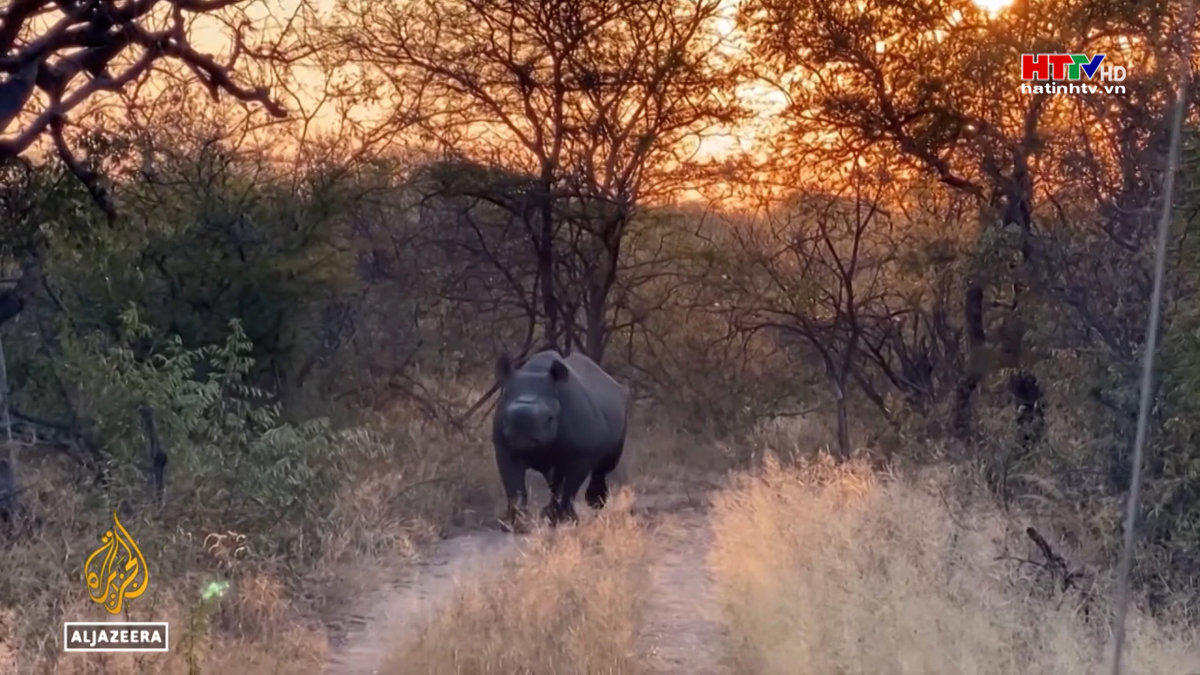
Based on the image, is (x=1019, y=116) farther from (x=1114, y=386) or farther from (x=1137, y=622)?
(x=1137, y=622)

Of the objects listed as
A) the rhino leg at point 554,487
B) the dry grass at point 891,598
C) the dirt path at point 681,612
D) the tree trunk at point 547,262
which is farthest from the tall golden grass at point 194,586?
the tree trunk at point 547,262

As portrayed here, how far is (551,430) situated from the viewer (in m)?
11.5

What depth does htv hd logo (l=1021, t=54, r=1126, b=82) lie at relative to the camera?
29.3 ft

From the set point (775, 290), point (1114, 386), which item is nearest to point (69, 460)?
point (1114, 386)

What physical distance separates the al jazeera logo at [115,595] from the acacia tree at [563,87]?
320 inches

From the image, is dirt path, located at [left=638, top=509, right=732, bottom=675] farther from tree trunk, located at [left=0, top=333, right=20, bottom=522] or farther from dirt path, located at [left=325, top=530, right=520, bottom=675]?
tree trunk, located at [left=0, top=333, right=20, bottom=522]

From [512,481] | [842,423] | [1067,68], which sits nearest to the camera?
[1067,68]

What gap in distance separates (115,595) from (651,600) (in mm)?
A: 3064

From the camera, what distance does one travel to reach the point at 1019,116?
35.3ft

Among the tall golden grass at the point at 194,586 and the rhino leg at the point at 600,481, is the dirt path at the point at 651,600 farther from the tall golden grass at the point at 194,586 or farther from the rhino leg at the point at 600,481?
the rhino leg at the point at 600,481

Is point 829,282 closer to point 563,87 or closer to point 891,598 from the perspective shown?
point 563,87

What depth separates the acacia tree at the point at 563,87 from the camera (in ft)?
47.1

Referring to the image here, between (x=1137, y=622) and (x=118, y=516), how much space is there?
512 cm

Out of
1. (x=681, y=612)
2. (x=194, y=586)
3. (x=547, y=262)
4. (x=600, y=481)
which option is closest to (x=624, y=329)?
(x=547, y=262)
